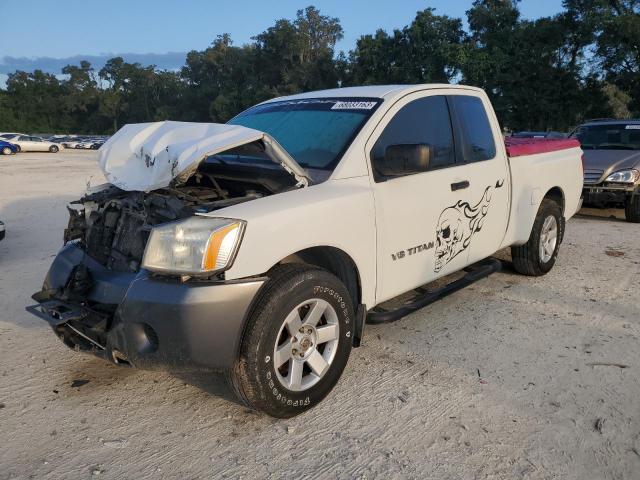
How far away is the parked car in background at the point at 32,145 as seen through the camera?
39544 mm

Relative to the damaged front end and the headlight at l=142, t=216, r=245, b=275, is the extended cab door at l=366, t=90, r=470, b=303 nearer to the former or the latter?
the damaged front end

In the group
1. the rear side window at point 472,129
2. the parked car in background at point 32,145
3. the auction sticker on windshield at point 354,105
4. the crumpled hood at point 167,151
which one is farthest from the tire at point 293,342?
the parked car in background at point 32,145

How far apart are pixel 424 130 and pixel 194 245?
2.10 metres

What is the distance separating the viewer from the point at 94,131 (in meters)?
90.1

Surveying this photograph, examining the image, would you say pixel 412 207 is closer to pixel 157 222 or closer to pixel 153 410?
pixel 157 222

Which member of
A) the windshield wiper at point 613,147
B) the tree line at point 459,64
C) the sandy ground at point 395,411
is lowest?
the sandy ground at point 395,411

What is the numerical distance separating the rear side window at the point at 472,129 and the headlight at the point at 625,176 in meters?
5.13

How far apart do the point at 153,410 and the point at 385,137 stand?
89.4 inches

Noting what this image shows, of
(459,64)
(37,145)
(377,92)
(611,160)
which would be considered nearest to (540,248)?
(377,92)

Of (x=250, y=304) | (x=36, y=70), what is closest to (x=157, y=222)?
(x=250, y=304)

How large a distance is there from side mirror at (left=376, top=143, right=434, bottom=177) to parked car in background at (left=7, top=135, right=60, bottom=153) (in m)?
41.8

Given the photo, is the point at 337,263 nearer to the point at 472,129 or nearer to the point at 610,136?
the point at 472,129

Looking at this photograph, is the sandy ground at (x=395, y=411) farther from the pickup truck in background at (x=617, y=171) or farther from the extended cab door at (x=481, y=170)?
the pickup truck in background at (x=617, y=171)

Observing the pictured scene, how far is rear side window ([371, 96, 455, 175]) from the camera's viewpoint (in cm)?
371
